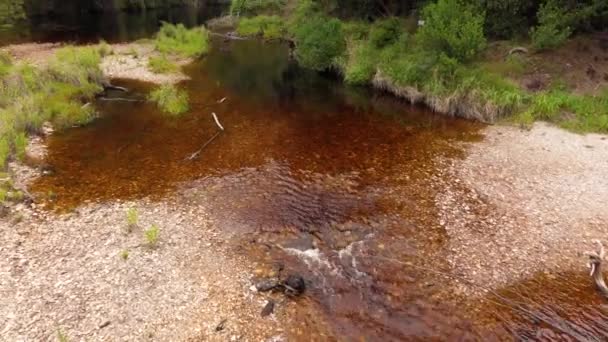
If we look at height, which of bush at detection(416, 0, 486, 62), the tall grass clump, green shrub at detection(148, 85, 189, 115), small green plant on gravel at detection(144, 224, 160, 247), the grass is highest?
bush at detection(416, 0, 486, 62)

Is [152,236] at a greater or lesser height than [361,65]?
lesser

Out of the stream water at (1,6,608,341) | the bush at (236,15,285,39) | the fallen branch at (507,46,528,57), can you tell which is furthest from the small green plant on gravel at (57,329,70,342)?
the bush at (236,15,285,39)

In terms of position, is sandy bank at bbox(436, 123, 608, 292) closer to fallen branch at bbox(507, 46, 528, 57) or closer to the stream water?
the stream water

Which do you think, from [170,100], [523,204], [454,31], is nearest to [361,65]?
[454,31]

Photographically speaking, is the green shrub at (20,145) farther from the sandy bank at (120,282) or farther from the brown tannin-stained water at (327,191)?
the sandy bank at (120,282)

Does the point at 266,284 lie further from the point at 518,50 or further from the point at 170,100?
the point at 518,50

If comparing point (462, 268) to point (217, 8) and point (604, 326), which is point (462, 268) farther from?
point (217, 8)

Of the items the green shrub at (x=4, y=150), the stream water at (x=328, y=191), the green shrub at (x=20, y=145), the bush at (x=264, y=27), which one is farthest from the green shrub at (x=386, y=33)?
the green shrub at (x=4, y=150)
